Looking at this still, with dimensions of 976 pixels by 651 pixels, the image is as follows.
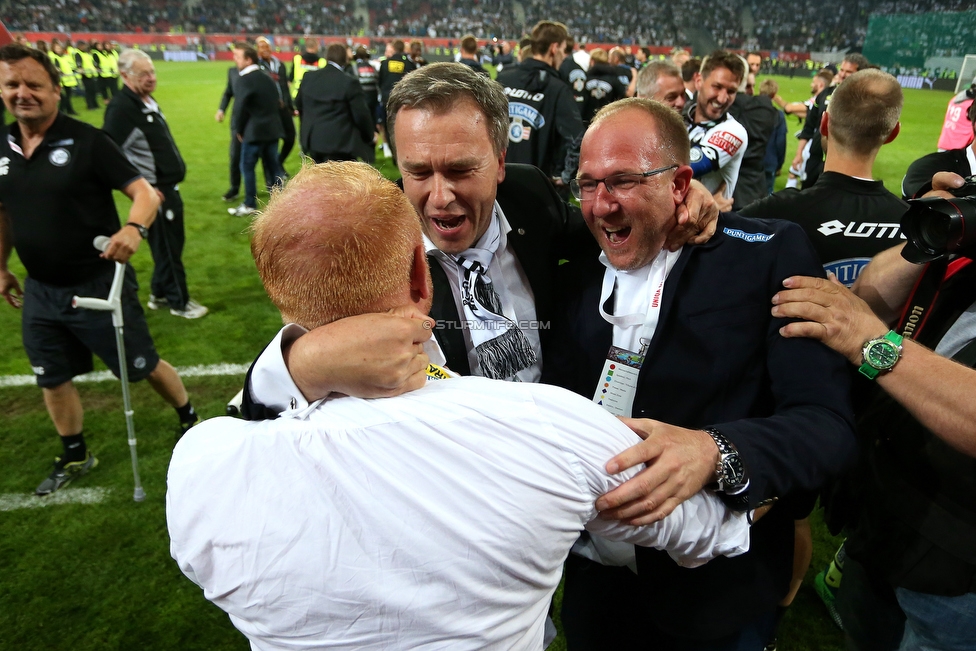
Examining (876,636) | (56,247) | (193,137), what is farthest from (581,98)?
(193,137)

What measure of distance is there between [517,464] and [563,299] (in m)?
1.11

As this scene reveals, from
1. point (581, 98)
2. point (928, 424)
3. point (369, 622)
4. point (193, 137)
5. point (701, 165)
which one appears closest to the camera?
point (369, 622)

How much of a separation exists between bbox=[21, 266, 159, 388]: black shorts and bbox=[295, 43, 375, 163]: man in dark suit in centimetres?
478

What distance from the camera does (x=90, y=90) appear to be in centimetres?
1962

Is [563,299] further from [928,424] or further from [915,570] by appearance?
[915,570]

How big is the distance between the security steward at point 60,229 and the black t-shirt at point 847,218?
359cm

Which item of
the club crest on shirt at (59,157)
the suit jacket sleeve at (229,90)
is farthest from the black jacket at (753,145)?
the suit jacket sleeve at (229,90)

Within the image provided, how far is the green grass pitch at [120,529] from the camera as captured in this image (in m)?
2.98

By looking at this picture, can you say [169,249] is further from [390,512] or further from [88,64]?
[88,64]

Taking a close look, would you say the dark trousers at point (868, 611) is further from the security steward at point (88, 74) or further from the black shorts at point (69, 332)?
the security steward at point (88, 74)

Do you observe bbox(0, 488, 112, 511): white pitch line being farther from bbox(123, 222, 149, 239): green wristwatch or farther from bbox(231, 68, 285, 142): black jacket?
bbox(231, 68, 285, 142): black jacket

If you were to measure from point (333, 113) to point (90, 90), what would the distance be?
1624 cm

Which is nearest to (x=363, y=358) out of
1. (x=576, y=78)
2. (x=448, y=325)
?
(x=448, y=325)

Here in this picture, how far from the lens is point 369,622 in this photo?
100cm
